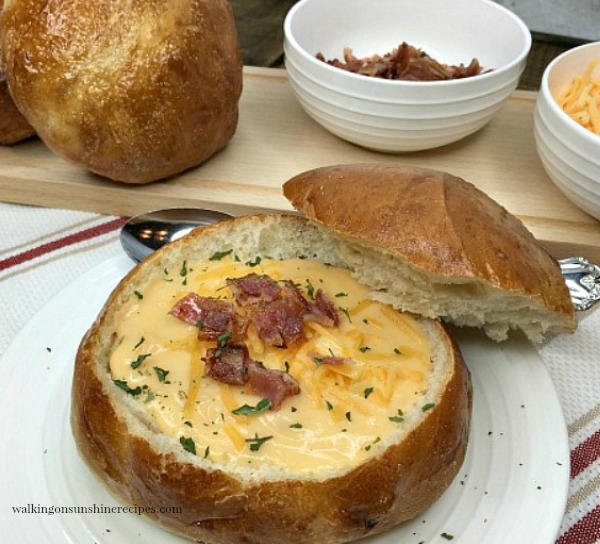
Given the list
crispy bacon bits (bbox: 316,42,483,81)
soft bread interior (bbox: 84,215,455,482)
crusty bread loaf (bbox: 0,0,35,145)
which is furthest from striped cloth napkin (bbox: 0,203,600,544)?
crispy bacon bits (bbox: 316,42,483,81)

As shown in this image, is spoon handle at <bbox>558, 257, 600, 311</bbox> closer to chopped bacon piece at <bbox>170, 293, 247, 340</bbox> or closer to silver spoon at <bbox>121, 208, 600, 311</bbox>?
silver spoon at <bbox>121, 208, 600, 311</bbox>

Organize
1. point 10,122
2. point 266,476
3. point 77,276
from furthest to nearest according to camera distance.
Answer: point 10,122 → point 77,276 → point 266,476

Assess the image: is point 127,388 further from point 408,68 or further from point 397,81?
point 408,68

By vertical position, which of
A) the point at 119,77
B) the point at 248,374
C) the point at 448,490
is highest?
the point at 119,77

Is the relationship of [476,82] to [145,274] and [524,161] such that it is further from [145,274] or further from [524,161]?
[145,274]

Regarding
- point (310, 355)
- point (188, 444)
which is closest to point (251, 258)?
point (310, 355)

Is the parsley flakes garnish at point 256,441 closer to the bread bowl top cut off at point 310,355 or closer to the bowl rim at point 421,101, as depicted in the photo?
the bread bowl top cut off at point 310,355

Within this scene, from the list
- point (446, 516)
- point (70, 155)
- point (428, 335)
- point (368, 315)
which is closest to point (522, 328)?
point (428, 335)
